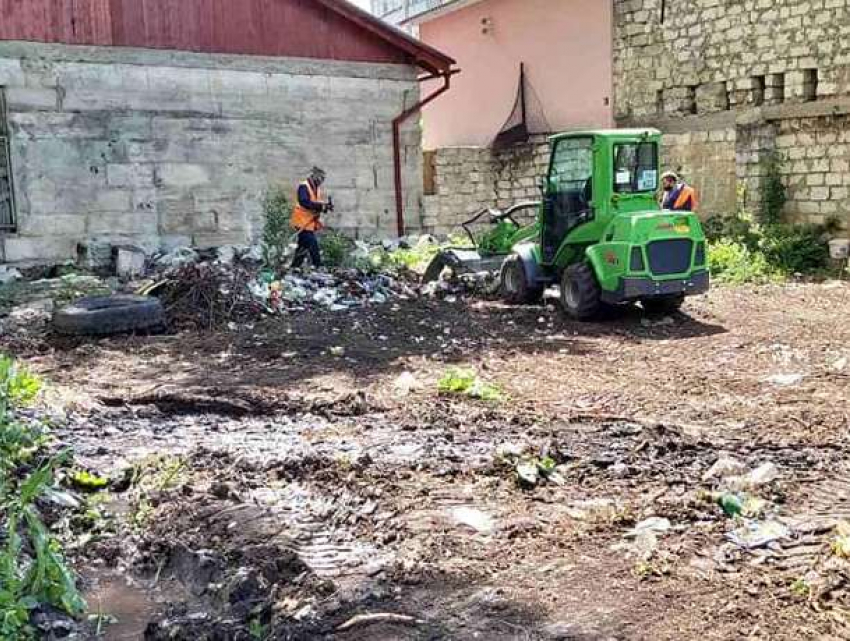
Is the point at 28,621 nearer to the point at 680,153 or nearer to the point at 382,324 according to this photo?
the point at 382,324

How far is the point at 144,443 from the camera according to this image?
6496 millimetres

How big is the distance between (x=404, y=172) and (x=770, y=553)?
13.0 metres

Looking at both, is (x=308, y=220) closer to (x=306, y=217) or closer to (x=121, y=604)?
(x=306, y=217)

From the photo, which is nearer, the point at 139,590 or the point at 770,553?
the point at 770,553

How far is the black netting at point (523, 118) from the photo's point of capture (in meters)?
19.8

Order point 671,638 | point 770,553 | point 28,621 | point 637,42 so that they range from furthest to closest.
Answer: point 637,42, point 770,553, point 28,621, point 671,638

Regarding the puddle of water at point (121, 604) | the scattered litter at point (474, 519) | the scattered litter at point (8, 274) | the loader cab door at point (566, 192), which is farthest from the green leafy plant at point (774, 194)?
the puddle of water at point (121, 604)

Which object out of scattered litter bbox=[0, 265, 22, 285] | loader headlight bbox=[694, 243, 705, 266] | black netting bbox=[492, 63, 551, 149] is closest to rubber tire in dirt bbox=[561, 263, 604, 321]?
loader headlight bbox=[694, 243, 705, 266]

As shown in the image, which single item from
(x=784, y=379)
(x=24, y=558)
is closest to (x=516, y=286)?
(x=784, y=379)

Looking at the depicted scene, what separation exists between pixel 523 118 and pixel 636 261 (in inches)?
418

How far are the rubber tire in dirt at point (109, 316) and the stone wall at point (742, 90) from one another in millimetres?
9649

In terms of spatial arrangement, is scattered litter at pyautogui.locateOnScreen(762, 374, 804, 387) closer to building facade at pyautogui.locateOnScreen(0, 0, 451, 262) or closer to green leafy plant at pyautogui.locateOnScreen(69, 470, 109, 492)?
green leafy plant at pyautogui.locateOnScreen(69, 470, 109, 492)

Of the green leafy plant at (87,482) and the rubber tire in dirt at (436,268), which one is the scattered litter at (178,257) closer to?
the rubber tire in dirt at (436,268)

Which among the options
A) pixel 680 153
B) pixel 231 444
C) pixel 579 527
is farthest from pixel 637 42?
pixel 579 527
